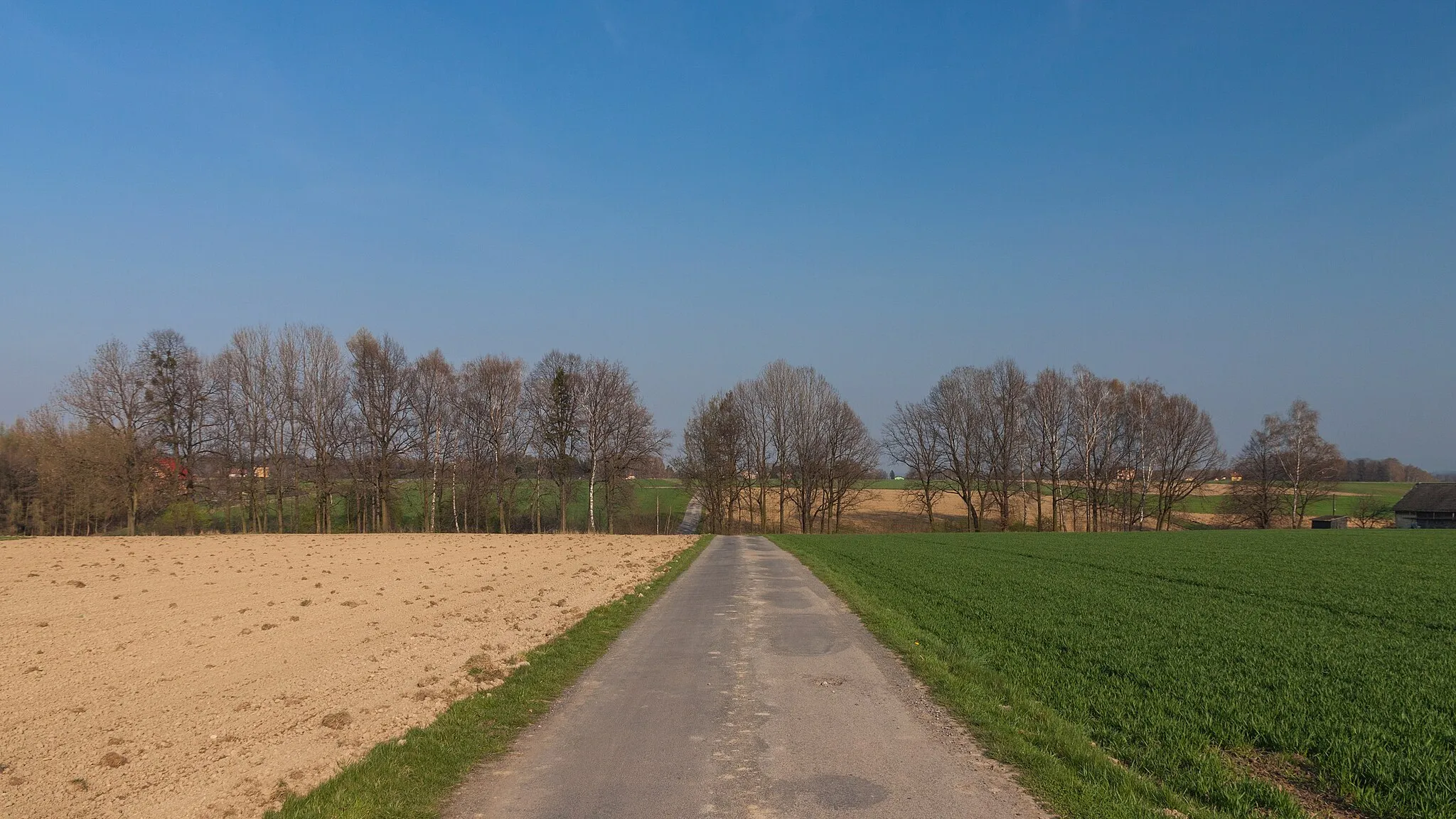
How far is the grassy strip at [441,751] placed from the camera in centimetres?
523

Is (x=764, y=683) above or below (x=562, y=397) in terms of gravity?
below

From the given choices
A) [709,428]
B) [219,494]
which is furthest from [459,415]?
[709,428]

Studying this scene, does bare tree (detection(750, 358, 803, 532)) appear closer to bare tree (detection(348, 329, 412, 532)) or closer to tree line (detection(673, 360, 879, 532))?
tree line (detection(673, 360, 879, 532))

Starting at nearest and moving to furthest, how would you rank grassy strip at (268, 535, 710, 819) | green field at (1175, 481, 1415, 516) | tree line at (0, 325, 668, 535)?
grassy strip at (268, 535, 710, 819) < tree line at (0, 325, 668, 535) < green field at (1175, 481, 1415, 516)

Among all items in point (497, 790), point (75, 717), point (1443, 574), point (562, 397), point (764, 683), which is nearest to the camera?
point (497, 790)

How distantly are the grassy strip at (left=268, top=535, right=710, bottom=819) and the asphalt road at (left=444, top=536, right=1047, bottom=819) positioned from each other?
0.72ft

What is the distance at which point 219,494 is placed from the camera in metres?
51.7

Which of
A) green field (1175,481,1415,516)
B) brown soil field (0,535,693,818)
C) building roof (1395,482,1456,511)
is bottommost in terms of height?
green field (1175,481,1415,516)

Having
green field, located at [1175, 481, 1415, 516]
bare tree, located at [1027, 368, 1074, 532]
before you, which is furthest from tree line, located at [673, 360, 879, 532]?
green field, located at [1175, 481, 1415, 516]

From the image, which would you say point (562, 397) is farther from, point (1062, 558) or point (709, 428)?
point (1062, 558)

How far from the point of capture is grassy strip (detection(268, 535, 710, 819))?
17.2 ft

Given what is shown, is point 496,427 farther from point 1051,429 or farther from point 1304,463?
point 1304,463

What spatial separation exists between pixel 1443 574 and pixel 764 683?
23282 mm

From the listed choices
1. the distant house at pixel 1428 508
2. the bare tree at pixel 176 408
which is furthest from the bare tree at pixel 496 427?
the distant house at pixel 1428 508
